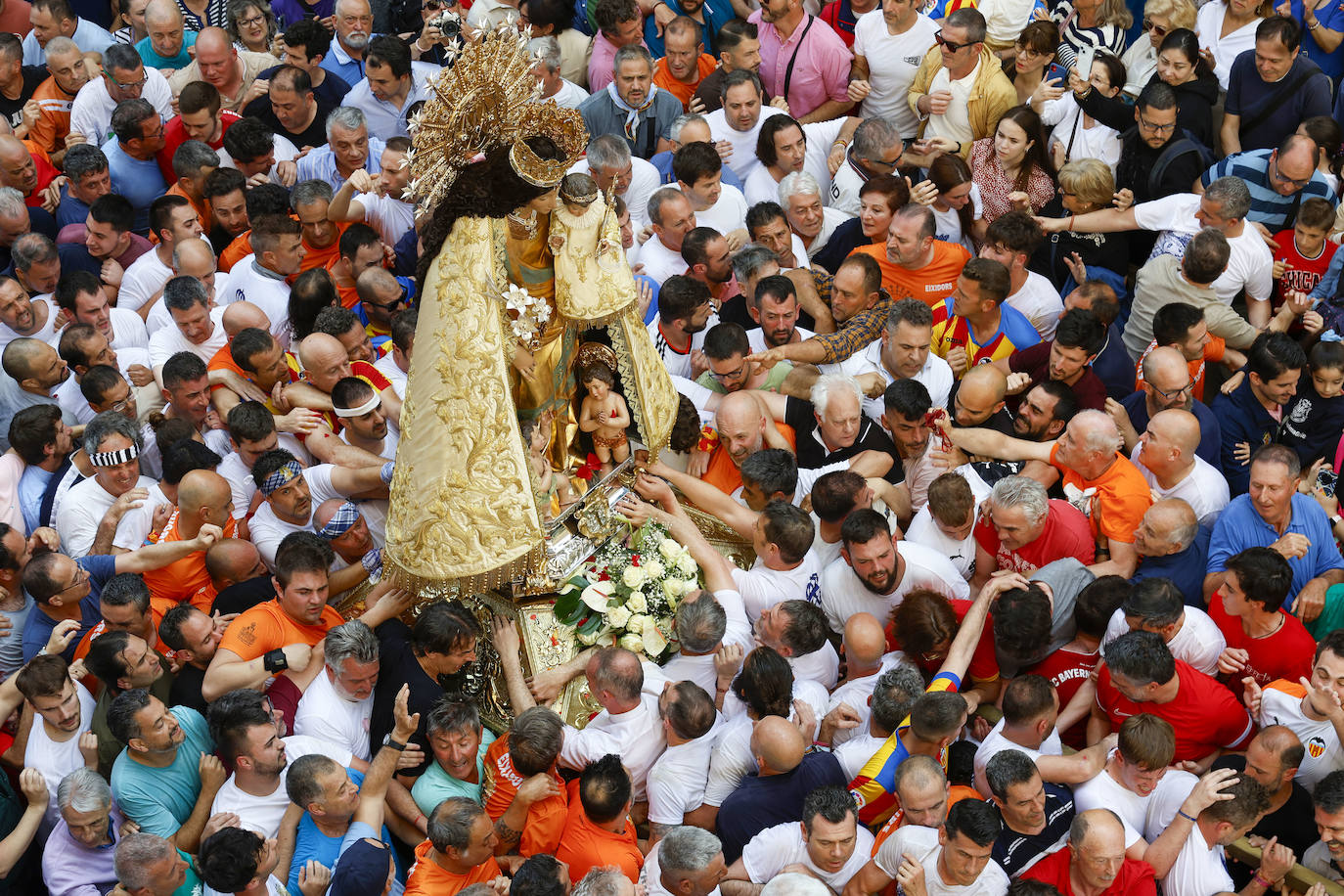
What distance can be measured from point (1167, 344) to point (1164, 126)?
1.72 metres

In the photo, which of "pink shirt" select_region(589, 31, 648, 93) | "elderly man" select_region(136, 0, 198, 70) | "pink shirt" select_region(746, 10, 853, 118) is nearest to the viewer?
"pink shirt" select_region(746, 10, 853, 118)

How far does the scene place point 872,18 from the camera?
35.7 feet

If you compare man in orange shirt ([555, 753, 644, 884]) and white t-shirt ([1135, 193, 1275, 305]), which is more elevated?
white t-shirt ([1135, 193, 1275, 305])

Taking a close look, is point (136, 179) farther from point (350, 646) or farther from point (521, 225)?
point (350, 646)

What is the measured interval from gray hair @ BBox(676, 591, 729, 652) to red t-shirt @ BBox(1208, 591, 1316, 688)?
239 centimetres

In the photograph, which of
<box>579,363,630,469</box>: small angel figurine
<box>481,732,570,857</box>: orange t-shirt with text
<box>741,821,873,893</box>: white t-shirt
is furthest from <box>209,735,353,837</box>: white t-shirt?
<box>579,363,630,469</box>: small angel figurine

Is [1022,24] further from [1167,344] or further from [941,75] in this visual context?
[1167,344]

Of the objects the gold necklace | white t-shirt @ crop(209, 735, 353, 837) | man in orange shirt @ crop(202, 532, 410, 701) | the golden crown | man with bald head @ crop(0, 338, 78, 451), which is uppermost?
the golden crown

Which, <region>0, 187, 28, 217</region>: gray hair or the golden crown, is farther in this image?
<region>0, 187, 28, 217</region>: gray hair

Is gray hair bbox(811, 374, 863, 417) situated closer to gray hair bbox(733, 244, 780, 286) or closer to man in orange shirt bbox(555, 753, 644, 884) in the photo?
gray hair bbox(733, 244, 780, 286)

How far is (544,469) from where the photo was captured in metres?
7.39

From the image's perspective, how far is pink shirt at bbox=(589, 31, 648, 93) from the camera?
36.4 ft

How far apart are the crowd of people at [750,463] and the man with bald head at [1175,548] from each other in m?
0.04

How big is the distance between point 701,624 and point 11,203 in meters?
6.16
